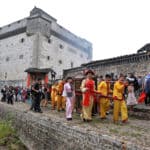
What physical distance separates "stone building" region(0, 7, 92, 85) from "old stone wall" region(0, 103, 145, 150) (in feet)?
65.5

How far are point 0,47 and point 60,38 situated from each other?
8795mm

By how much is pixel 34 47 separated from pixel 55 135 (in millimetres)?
26301

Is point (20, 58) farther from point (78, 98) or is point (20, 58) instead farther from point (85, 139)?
point (85, 139)

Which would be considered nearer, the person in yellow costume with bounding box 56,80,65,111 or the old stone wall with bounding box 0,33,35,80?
the person in yellow costume with bounding box 56,80,65,111

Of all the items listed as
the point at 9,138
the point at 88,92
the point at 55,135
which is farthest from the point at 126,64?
the point at 55,135

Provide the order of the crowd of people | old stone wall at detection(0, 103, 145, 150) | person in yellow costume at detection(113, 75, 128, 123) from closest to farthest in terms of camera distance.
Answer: old stone wall at detection(0, 103, 145, 150)
the crowd of people
person in yellow costume at detection(113, 75, 128, 123)

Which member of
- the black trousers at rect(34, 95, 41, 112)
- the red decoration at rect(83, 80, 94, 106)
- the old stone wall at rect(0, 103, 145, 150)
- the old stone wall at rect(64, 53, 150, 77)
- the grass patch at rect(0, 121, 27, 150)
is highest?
the old stone wall at rect(64, 53, 150, 77)

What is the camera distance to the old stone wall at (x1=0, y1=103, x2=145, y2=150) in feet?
20.1

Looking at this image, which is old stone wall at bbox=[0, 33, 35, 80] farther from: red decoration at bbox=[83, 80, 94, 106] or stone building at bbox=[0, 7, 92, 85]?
red decoration at bbox=[83, 80, 94, 106]

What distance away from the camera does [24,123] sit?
40.4 feet

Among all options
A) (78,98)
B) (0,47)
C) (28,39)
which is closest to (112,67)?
(78,98)

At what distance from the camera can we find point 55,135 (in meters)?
8.49

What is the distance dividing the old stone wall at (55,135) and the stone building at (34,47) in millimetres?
19957

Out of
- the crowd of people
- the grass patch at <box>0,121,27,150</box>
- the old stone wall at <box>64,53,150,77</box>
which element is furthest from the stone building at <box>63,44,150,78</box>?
the grass patch at <box>0,121,27,150</box>
